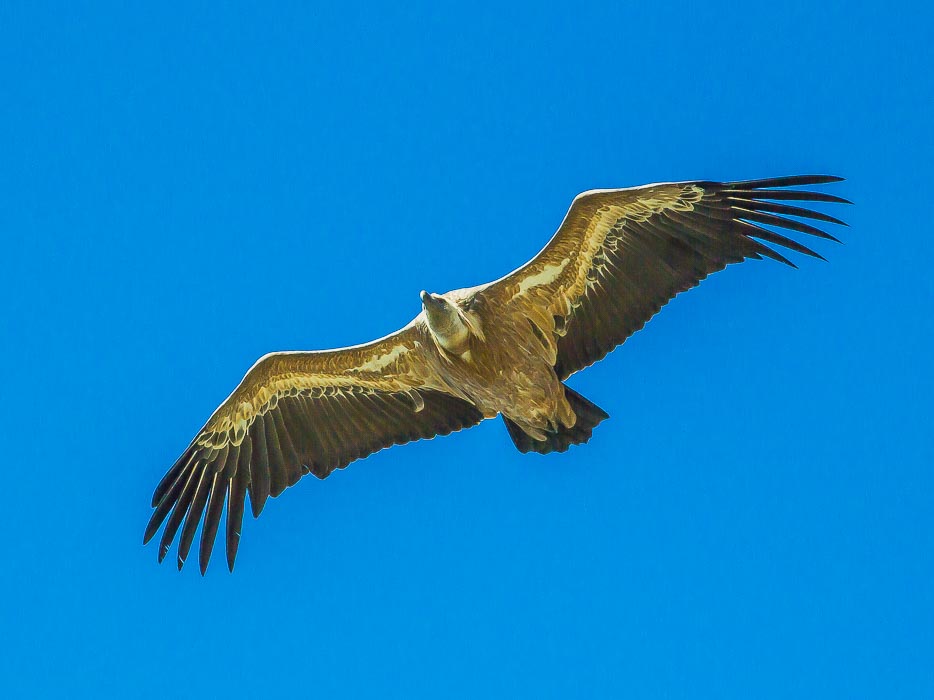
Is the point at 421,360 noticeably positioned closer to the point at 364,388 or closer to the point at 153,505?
the point at 364,388

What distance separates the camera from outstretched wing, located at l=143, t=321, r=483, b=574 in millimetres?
13281

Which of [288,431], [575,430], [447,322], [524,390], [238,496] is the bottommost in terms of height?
[575,430]

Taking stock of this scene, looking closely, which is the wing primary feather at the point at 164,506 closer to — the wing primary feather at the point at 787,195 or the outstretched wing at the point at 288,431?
the outstretched wing at the point at 288,431

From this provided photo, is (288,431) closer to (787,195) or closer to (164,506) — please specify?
(164,506)

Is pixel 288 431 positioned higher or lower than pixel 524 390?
higher

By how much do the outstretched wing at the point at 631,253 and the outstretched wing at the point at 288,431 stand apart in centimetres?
149

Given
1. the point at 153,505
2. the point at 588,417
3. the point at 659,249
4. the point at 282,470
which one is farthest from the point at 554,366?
the point at 153,505

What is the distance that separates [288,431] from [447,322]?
2.60 m

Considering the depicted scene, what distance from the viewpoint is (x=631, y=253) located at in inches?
484

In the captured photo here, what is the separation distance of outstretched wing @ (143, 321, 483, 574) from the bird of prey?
14 millimetres

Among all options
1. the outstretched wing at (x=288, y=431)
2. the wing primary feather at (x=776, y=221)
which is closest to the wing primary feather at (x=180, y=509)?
the outstretched wing at (x=288, y=431)

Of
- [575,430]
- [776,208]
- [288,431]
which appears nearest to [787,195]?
[776,208]

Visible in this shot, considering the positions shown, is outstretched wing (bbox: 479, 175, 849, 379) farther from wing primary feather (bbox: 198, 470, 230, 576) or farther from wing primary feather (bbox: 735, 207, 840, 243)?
wing primary feather (bbox: 198, 470, 230, 576)

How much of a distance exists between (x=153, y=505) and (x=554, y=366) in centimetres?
447
